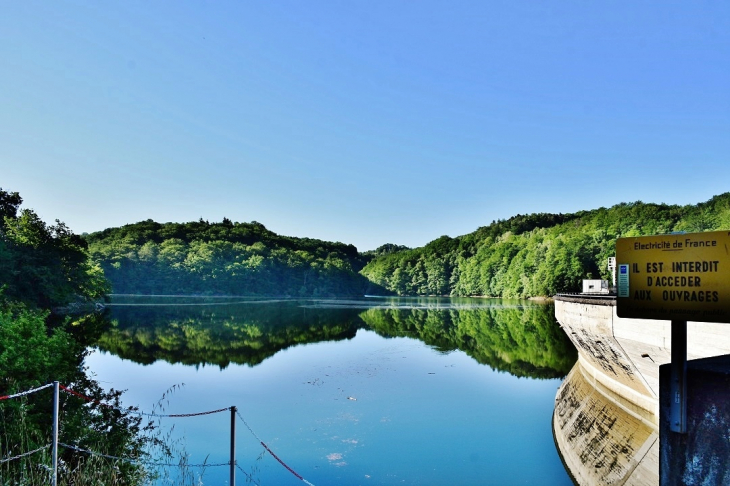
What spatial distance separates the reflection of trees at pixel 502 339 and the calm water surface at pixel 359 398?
18cm

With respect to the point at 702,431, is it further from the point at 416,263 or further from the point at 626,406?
the point at 416,263

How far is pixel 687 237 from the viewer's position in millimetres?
4906

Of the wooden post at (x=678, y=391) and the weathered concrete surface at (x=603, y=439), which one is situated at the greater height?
the wooden post at (x=678, y=391)

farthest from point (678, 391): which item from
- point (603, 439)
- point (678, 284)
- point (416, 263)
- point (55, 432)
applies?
point (416, 263)

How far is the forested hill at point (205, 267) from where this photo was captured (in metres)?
148

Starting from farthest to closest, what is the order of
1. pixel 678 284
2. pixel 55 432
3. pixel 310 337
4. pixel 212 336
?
pixel 310 337, pixel 212 336, pixel 55 432, pixel 678 284

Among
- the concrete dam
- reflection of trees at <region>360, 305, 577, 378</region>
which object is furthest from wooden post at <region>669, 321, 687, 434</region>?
reflection of trees at <region>360, 305, 577, 378</region>

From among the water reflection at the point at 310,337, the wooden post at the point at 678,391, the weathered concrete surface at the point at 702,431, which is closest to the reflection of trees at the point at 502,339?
the water reflection at the point at 310,337

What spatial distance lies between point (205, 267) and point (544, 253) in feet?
310

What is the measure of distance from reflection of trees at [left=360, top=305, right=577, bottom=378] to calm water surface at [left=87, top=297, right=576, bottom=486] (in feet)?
0.58

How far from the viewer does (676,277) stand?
502 centimetres

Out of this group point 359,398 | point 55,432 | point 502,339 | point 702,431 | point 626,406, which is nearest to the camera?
point 702,431

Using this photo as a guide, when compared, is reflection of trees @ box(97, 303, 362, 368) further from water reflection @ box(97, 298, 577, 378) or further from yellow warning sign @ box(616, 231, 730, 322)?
yellow warning sign @ box(616, 231, 730, 322)

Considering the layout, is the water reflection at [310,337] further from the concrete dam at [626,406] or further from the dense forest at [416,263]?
the dense forest at [416,263]
